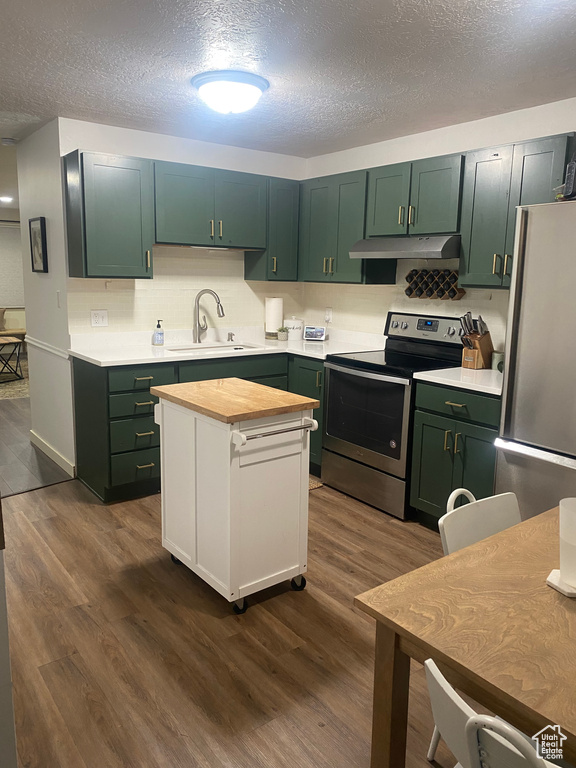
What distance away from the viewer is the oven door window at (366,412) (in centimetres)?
358

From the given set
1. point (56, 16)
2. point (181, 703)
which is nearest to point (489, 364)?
point (181, 703)

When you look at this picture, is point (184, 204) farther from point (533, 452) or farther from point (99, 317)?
point (533, 452)

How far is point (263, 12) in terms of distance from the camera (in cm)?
220

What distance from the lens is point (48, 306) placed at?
14.3 feet

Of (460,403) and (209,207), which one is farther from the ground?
(209,207)

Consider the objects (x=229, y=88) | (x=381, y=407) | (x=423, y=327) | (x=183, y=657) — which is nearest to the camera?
(x=183, y=657)

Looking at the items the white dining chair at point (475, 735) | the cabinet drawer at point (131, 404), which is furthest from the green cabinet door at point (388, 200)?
the white dining chair at point (475, 735)

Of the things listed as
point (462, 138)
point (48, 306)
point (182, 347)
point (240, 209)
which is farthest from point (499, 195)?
point (48, 306)

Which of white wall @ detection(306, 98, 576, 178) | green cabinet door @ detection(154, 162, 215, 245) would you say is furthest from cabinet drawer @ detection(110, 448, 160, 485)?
white wall @ detection(306, 98, 576, 178)

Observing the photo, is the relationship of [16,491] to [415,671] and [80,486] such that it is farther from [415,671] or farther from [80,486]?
[415,671]

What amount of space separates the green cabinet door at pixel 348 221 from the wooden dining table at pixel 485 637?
9.73 ft

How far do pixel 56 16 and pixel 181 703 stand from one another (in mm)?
2627

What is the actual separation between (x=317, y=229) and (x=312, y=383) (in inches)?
49.0

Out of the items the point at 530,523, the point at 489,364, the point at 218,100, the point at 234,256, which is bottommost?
the point at 530,523
